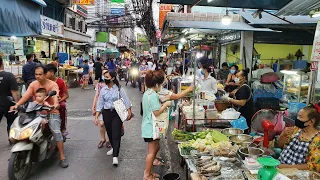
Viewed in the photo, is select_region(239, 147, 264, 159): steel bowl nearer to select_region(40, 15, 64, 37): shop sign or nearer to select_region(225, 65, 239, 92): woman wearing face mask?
select_region(225, 65, 239, 92): woman wearing face mask

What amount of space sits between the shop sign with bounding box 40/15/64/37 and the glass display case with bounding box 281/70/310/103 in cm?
1159

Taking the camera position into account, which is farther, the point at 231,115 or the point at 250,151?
the point at 231,115

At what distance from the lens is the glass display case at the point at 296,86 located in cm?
875

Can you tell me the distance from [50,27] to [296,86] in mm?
12614

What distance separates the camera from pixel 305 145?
3635 millimetres

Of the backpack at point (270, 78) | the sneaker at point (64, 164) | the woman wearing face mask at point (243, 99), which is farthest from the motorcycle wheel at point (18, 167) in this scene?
the backpack at point (270, 78)

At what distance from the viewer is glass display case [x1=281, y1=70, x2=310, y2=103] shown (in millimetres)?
8750

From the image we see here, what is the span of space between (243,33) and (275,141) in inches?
395

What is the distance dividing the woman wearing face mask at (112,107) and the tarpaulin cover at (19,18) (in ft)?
7.28

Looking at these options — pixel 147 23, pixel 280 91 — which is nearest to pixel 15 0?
pixel 280 91

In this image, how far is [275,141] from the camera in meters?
4.48

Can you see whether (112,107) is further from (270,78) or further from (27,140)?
(270,78)

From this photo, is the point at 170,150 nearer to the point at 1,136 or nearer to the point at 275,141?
the point at 275,141

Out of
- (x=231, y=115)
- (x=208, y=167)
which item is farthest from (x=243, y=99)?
(x=208, y=167)
